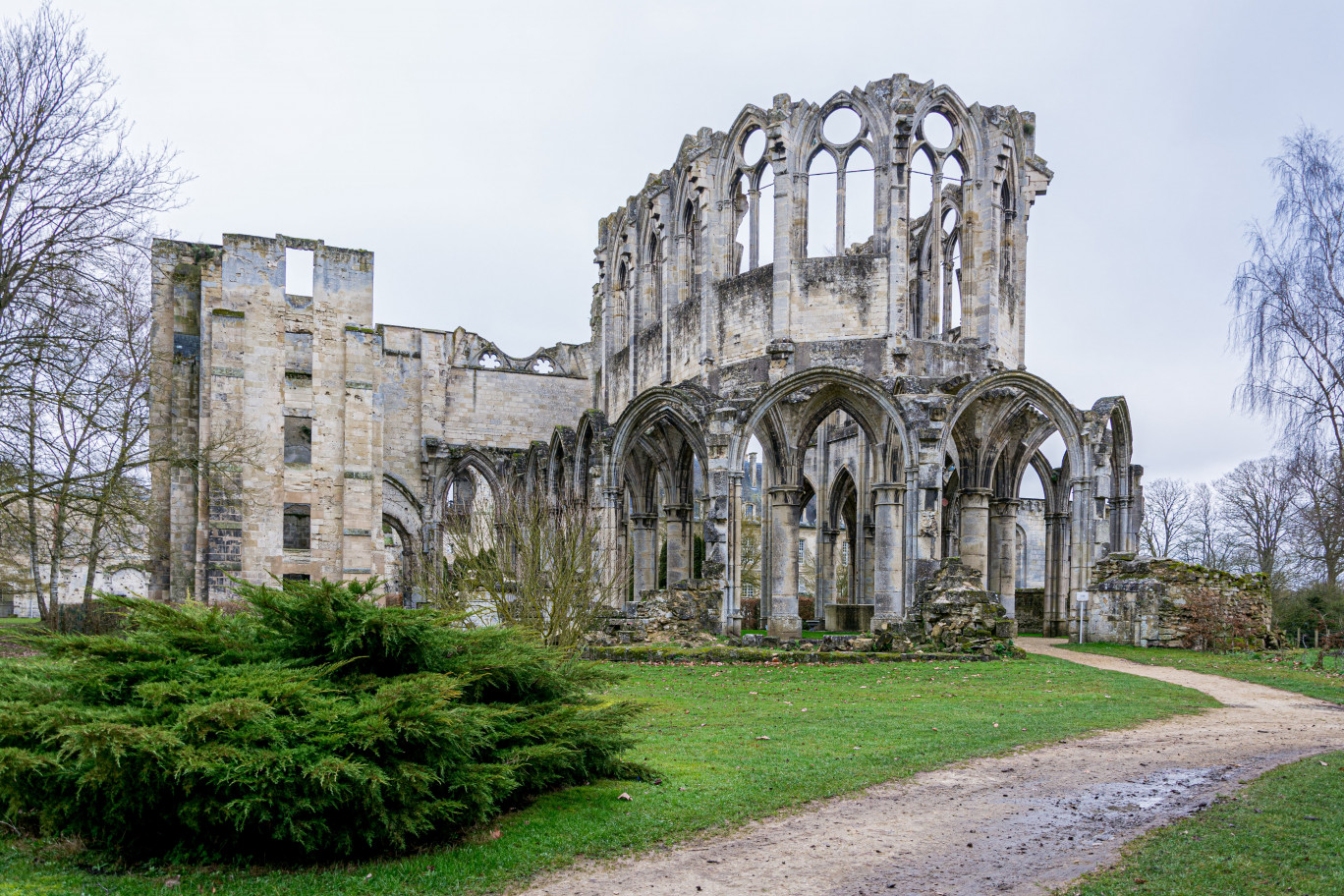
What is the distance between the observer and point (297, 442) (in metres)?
29.9

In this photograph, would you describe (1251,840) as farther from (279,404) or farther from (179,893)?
(279,404)

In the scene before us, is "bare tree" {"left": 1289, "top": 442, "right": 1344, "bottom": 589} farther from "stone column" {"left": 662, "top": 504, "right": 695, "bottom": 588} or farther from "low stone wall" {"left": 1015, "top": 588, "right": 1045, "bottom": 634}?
"stone column" {"left": 662, "top": 504, "right": 695, "bottom": 588}

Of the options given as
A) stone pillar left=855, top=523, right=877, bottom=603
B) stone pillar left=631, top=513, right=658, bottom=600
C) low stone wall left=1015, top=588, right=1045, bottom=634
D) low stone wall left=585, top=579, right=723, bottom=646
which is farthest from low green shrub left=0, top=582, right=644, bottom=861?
low stone wall left=1015, top=588, right=1045, bottom=634

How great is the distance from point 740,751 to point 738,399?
14.7 metres

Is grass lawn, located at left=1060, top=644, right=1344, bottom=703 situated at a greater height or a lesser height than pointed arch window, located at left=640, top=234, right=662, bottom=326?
lesser

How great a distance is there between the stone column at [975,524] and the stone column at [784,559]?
409cm

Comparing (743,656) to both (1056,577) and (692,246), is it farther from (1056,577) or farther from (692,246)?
(692,246)

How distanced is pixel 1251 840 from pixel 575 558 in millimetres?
10782

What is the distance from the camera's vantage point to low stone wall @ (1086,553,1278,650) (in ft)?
66.2

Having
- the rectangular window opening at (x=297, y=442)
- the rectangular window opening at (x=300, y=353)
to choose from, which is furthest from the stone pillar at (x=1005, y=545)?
the rectangular window opening at (x=297, y=442)

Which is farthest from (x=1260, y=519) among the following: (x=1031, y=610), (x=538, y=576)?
(x=538, y=576)

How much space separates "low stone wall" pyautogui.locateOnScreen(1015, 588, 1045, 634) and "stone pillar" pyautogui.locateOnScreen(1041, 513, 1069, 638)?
173 centimetres

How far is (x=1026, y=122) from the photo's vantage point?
1042 inches

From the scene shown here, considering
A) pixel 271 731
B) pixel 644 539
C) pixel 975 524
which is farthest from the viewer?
pixel 644 539
